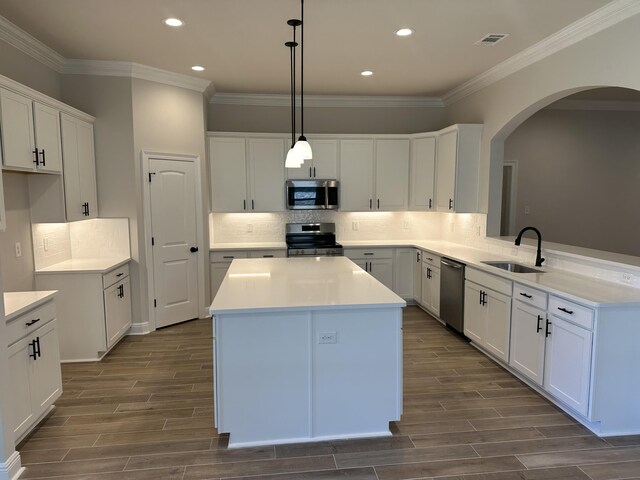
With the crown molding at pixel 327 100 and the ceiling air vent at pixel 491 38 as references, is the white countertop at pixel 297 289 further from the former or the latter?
the crown molding at pixel 327 100

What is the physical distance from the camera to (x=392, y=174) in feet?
19.6

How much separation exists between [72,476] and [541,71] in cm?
484

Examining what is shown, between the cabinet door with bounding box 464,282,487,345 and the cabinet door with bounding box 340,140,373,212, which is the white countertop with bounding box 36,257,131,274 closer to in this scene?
the cabinet door with bounding box 340,140,373,212

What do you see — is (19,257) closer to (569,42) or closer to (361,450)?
(361,450)

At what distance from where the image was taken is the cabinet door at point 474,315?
160 inches

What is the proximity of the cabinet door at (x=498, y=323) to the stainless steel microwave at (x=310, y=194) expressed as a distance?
2618 millimetres

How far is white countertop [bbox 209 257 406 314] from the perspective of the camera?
8.31 ft

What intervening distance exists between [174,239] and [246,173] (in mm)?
1357

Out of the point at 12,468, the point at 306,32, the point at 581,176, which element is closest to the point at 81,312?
the point at 12,468

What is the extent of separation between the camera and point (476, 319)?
418 centimetres

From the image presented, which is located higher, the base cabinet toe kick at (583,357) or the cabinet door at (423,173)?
the cabinet door at (423,173)

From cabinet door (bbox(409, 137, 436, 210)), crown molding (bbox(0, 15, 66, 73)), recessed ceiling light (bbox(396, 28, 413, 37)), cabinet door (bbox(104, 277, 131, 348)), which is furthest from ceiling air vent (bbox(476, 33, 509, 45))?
cabinet door (bbox(104, 277, 131, 348))

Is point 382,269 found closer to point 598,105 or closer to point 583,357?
point 583,357

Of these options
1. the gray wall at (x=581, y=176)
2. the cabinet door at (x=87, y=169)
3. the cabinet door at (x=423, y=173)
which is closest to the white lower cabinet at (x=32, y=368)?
the cabinet door at (x=87, y=169)
